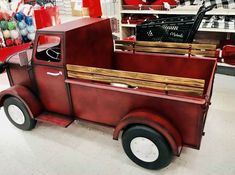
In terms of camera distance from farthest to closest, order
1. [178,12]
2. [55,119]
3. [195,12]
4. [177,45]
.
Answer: [178,12] < [195,12] < [177,45] < [55,119]

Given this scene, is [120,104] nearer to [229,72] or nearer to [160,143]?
[160,143]

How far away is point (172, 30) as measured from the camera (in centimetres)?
313

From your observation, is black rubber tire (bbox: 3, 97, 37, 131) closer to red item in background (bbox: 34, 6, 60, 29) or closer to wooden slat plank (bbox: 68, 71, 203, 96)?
wooden slat plank (bbox: 68, 71, 203, 96)

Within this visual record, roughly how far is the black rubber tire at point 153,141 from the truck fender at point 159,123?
0.14 ft

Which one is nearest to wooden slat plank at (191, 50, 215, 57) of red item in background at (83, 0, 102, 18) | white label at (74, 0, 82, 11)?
red item in background at (83, 0, 102, 18)

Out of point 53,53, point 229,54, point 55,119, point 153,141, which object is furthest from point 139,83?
point 229,54

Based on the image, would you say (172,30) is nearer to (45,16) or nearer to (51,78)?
(51,78)

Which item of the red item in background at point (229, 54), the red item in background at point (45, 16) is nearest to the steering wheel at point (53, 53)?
the red item in background at point (229, 54)

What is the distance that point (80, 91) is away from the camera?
2.00 meters

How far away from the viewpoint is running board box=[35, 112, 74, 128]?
2.16 m

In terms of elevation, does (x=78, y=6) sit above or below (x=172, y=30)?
above

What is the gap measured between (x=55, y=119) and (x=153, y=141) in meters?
1.01

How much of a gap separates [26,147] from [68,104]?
621mm

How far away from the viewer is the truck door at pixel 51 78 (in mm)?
2044
